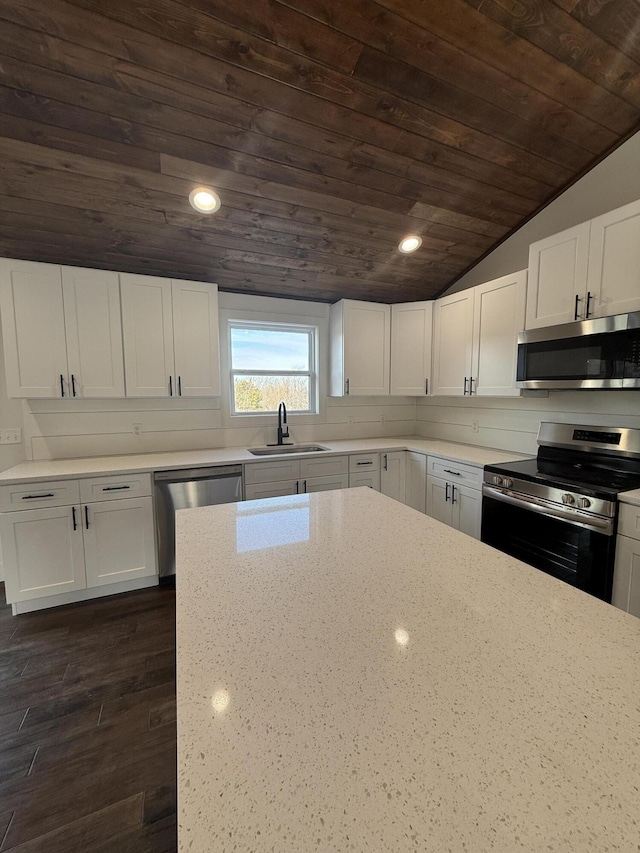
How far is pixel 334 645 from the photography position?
708 millimetres

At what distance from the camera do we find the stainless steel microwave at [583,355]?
6.34ft

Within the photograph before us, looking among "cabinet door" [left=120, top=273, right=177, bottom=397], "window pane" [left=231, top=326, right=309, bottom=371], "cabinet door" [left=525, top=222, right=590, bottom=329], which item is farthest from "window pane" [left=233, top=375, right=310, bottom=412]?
"cabinet door" [left=525, top=222, right=590, bottom=329]

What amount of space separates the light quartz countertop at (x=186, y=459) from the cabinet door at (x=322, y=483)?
22 cm

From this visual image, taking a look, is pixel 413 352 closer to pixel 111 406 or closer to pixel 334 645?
pixel 111 406

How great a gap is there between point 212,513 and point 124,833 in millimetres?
1073

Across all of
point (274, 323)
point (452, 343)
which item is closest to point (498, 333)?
point (452, 343)

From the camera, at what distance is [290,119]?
6.21 ft

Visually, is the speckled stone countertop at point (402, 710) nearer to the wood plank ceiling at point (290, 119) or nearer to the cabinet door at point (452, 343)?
the wood plank ceiling at point (290, 119)

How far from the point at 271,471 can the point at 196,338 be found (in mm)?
1212

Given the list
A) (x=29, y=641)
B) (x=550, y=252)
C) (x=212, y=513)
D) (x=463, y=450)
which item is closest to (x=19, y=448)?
(x=29, y=641)

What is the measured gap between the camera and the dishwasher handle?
8.41 feet

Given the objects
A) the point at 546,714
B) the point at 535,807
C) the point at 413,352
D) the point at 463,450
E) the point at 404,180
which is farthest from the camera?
the point at 413,352

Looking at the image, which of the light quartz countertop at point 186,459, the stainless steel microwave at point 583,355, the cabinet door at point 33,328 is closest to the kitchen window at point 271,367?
the light quartz countertop at point 186,459

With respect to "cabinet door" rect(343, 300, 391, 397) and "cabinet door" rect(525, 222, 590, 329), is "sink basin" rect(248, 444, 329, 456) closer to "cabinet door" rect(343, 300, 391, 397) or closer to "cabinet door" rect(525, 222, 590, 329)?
"cabinet door" rect(343, 300, 391, 397)
